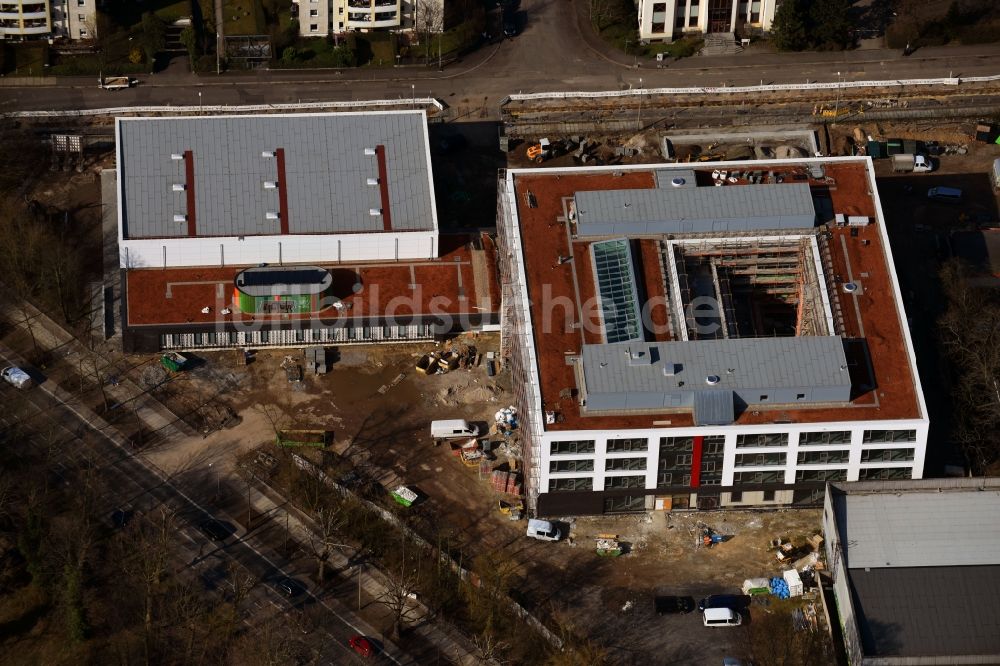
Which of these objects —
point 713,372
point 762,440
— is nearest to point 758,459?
point 762,440

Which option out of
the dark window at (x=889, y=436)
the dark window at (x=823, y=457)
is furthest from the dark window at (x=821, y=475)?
the dark window at (x=889, y=436)

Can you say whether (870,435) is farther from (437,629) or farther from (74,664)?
(74,664)

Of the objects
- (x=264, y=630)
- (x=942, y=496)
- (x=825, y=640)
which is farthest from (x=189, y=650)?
(x=942, y=496)

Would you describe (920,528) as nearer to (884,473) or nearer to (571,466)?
(884,473)

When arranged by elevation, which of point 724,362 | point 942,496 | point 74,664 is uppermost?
point 724,362

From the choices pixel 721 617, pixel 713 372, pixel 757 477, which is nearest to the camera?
pixel 721 617

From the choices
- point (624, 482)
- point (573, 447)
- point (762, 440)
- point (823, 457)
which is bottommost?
point (624, 482)

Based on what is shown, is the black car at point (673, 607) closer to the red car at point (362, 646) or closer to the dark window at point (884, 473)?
the dark window at point (884, 473)
